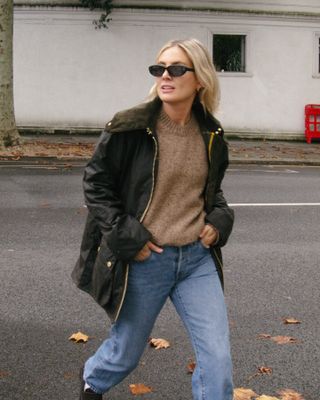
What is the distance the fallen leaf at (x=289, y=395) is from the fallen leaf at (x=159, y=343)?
3.19ft

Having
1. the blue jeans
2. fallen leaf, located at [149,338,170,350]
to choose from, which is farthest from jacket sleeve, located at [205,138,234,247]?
fallen leaf, located at [149,338,170,350]

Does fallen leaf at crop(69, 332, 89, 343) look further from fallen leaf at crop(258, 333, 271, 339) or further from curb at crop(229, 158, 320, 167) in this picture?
curb at crop(229, 158, 320, 167)

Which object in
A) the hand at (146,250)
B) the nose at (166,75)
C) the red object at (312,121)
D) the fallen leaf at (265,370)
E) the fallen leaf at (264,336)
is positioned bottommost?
the fallen leaf at (264,336)

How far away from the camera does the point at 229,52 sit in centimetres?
2323

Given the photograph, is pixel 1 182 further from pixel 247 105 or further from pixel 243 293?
pixel 247 105

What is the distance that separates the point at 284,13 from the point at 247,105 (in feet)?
10.3

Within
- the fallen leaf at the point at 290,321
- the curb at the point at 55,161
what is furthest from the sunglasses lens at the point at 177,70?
the curb at the point at 55,161

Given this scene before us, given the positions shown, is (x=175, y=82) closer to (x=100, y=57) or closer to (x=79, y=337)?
(x=79, y=337)

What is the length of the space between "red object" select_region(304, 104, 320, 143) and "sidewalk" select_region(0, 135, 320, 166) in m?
0.50

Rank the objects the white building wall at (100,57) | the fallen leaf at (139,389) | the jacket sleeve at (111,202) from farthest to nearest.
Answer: the white building wall at (100,57), the fallen leaf at (139,389), the jacket sleeve at (111,202)

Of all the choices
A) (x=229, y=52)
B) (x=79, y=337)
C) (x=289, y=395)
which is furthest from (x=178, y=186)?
(x=229, y=52)

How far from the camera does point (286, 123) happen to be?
77.0 feet

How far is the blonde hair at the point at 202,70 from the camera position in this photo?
3.24m

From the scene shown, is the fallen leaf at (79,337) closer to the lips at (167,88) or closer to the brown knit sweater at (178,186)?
the brown knit sweater at (178,186)
